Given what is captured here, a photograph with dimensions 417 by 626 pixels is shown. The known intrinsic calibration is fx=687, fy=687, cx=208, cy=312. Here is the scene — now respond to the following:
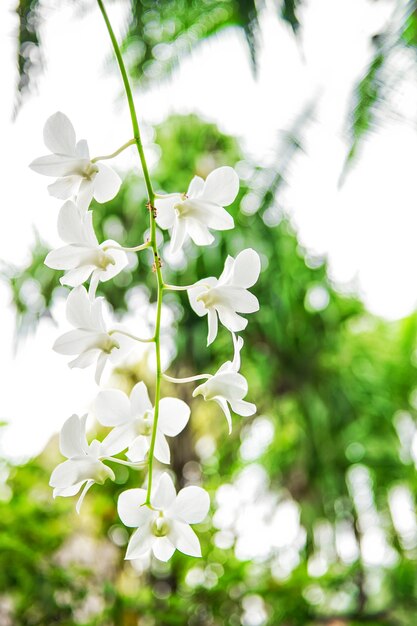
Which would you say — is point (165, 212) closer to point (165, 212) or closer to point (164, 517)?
point (165, 212)

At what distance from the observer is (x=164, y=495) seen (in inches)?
11.1

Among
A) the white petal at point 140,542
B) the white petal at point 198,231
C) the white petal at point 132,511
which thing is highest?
the white petal at point 198,231

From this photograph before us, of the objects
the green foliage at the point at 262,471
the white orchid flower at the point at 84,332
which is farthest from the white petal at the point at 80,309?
the green foliage at the point at 262,471

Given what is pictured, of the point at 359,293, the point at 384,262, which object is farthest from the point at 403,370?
the point at 384,262

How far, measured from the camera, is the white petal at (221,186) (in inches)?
11.2

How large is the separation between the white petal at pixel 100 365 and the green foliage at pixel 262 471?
0.87 m

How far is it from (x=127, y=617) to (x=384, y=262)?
0.98 meters

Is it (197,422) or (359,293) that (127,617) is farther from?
(359,293)

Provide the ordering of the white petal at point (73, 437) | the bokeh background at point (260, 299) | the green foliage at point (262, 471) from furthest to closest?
1. the green foliage at point (262, 471)
2. the bokeh background at point (260, 299)
3. the white petal at point (73, 437)

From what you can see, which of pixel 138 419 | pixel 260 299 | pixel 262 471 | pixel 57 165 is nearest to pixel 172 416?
pixel 138 419

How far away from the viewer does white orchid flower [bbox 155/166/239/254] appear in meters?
0.29

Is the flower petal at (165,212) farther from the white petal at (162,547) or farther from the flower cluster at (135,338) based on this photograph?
the white petal at (162,547)

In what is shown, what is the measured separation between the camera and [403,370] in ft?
7.63

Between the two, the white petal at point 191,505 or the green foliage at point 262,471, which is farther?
the green foliage at point 262,471
